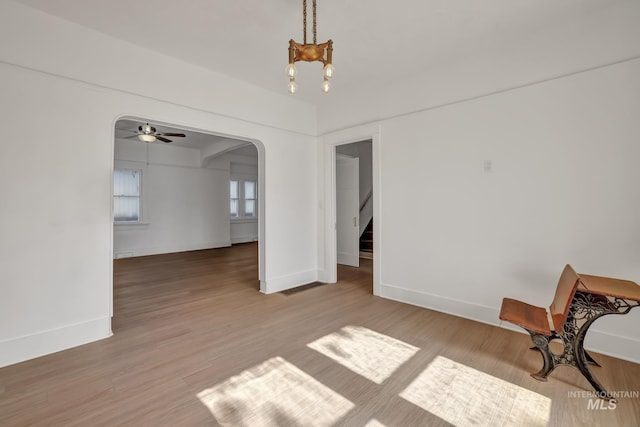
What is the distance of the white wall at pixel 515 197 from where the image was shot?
2.49 m

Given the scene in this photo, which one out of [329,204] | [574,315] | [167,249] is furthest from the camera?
[167,249]

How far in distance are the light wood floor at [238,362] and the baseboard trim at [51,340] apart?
0.36ft

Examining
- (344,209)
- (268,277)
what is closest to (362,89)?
(344,209)

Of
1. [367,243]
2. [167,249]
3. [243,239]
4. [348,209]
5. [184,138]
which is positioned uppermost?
[184,138]

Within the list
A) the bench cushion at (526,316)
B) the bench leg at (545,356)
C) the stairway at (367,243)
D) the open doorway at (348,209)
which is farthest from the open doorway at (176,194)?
the bench leg at (545,356)

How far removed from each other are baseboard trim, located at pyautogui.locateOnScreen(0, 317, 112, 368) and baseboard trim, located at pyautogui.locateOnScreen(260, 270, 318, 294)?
1.97m

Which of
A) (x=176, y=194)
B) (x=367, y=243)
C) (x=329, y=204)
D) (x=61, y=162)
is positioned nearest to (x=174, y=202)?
(x=176, y=194)

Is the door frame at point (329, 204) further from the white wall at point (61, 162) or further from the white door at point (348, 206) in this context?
the white wall at point (61, 162)

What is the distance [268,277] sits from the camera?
4379mm

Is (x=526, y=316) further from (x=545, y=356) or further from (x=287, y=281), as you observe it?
(x=287, y=281)

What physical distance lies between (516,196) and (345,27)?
2470 mm

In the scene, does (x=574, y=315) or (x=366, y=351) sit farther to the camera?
(x=366, y=351)

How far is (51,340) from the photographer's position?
260 centimetres

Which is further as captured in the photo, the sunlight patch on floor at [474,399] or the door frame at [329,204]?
the door frame at [329,204]
